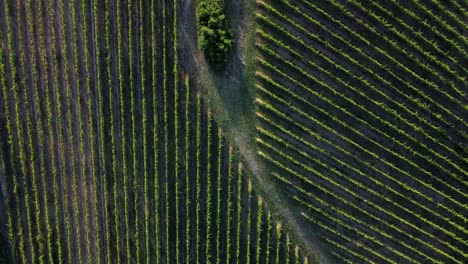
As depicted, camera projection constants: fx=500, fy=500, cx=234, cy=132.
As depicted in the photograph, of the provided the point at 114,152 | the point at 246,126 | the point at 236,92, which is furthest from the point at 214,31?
the point at 114,152

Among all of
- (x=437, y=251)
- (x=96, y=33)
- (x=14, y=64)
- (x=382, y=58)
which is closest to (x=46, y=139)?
(x=14, y=64)

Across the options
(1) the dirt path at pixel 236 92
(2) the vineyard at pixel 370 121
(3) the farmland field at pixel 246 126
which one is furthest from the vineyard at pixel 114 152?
(2) the vineyard at pixel 370 121

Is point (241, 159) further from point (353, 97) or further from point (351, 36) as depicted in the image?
point (351, 36)

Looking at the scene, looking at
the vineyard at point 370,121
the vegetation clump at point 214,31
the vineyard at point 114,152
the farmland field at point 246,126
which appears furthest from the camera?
the vineyard at point 114,152

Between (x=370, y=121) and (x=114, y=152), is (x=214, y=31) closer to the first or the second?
(x=114, y=152)

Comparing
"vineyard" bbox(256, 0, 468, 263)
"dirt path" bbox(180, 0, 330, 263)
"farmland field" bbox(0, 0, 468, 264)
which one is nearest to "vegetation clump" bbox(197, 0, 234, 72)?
"farmland field" bbox(0, 0, 468, 264)

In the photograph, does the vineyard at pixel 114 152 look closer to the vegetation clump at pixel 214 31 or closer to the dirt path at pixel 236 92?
the dirt path at pixel 236 92
